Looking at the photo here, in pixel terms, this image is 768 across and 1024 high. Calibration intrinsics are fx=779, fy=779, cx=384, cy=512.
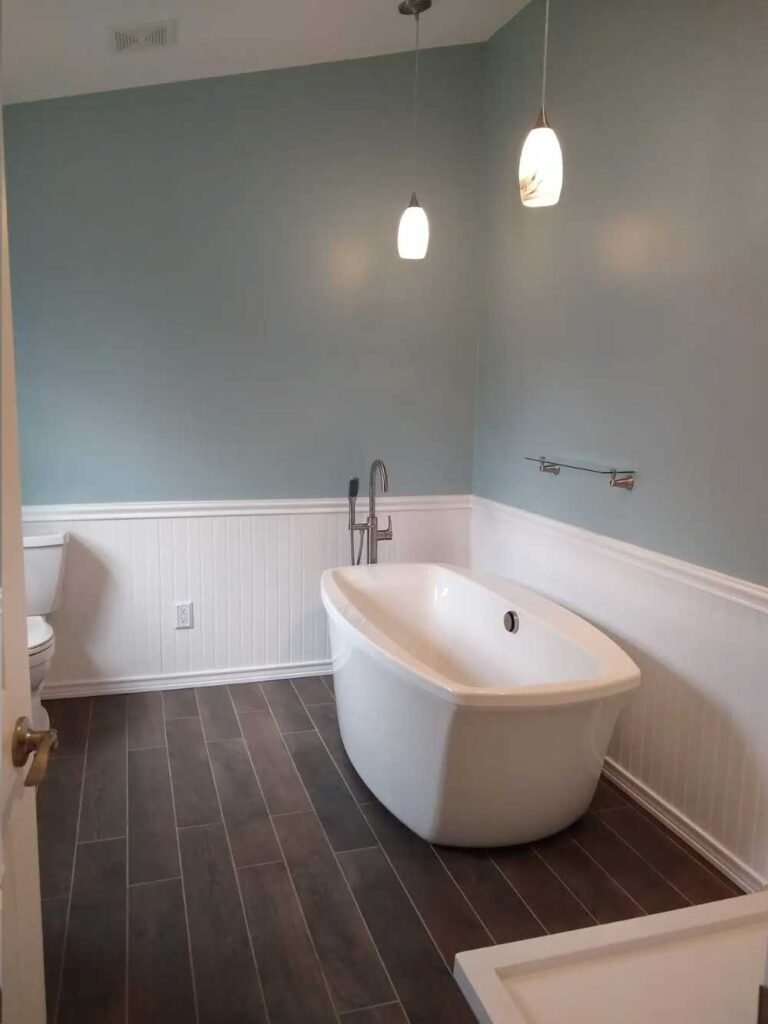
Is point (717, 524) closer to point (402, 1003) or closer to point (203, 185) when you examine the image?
point (402, 1003)

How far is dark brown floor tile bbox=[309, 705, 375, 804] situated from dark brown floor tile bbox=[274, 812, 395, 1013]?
213mm

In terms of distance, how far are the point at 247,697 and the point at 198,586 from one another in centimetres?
54

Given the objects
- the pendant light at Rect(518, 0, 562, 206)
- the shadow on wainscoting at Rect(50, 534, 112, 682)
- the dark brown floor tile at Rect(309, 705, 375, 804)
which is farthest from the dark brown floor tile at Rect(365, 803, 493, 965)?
the pendant light at Rect(518, 0, 562, 206)

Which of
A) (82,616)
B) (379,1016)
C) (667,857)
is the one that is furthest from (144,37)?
(667,857)

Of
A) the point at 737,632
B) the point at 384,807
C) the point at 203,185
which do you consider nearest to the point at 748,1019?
the point at 737,632

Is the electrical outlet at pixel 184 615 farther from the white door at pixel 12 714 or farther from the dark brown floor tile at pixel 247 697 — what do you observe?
the white door at pixel 12 714

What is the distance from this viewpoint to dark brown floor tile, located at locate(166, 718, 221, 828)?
8.25ft

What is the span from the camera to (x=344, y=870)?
2.23 metres

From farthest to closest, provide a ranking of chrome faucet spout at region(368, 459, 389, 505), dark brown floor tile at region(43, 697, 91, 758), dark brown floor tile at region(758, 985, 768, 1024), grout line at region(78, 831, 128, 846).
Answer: chrome faucet spout at region(368, 459, 389, 505) < dark brown floor tile at region(43, 697, 91, 758) < grout line at region(78, 831, 128, 846) < dark brown floor tile at region(758, 985, 768, 1024)

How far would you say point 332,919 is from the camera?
6.64 ft

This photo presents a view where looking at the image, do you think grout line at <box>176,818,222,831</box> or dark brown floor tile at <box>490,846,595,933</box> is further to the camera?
grout line at <box>176,818,222,831</box>

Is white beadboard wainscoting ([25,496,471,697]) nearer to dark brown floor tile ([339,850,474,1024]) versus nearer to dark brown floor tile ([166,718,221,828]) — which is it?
dark brown floor tile ([166,718,221,828])

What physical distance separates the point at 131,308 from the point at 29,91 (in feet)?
2.84

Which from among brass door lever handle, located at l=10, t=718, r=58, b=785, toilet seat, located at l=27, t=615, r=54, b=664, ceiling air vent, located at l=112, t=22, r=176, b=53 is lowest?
toilet seat, located at l=27, t=615, r=54, b=664
